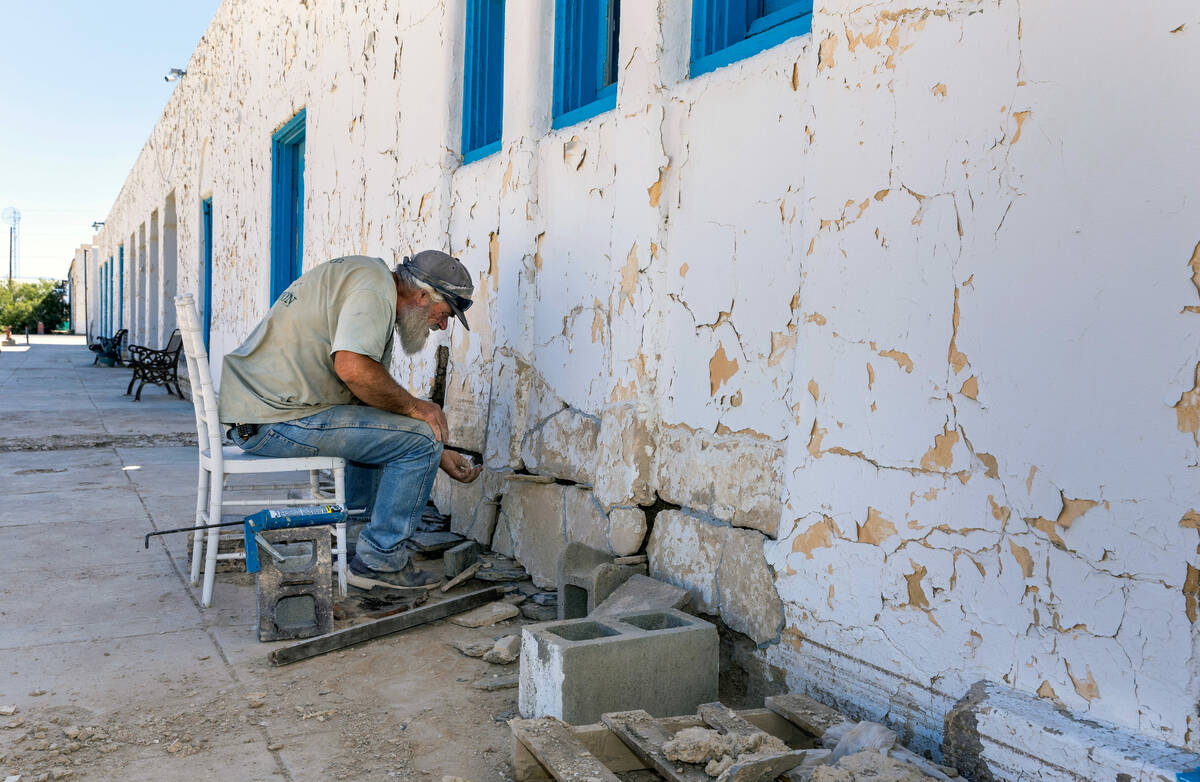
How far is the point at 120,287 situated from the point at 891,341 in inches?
1113

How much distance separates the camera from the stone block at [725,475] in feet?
8.44

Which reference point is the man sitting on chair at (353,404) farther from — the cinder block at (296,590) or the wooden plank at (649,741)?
the wooden plank at (649,741)

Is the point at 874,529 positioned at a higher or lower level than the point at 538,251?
lower

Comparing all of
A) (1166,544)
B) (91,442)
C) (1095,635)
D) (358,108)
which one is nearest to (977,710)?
(1095,635)

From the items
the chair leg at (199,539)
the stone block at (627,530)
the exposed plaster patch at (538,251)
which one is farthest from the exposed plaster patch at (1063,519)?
the chair leg at (199,539)

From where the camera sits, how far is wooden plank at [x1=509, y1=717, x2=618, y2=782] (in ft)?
5.88

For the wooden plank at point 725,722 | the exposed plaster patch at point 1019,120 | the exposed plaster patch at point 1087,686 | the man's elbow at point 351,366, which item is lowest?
the wooden plank at point 725,722

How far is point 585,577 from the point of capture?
119 inches

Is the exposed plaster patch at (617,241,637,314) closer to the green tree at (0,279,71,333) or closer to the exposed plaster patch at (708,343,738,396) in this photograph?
the exposed plaster patch at (708,343,738,396)

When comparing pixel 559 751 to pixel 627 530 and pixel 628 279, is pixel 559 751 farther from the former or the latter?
pixel 628 279

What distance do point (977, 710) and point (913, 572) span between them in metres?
0.33

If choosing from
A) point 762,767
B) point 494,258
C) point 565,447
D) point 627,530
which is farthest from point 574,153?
point 762,767

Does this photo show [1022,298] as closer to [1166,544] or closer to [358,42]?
[1166,544]

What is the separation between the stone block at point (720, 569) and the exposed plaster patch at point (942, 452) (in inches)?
25.4
